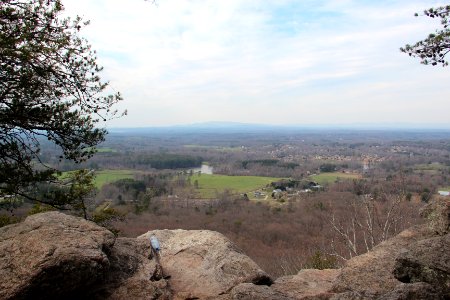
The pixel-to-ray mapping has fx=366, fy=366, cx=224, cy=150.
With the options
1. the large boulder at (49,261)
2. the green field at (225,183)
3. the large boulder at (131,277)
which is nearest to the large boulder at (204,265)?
the large boulder at (131,277)

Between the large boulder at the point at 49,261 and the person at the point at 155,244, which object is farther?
the person at the point at 155,244

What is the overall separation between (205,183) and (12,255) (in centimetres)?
7272

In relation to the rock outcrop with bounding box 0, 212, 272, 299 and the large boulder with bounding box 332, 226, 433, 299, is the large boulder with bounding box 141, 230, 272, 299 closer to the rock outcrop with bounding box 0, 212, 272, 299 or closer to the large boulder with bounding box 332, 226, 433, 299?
the rock outcrop with bounding box 0, 212, 272, 299

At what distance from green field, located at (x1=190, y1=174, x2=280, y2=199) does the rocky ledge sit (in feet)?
185

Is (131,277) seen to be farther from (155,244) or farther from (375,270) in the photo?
(375,270)

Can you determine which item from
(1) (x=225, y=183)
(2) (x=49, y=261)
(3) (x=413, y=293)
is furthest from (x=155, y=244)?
(1) (x=225, y=183)

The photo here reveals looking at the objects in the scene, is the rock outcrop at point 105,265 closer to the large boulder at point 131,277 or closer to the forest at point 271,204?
the large boulder at point 131,277

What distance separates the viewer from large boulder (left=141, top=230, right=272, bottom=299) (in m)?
6.17

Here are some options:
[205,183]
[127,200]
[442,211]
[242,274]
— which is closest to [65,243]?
[242,274]

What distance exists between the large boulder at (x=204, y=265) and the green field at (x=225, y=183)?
55739mm

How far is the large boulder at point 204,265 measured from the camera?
243 inches

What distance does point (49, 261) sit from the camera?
16.8 feet

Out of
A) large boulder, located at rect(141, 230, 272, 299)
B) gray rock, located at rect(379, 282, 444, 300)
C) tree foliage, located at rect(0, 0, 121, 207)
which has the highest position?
tree foliage, located at rect(0, 0, 121, 207)

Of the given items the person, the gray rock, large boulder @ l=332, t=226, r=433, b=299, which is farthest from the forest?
the gray rock
